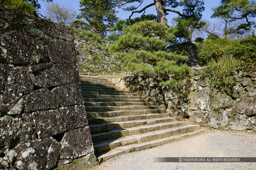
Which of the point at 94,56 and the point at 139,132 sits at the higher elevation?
the point at 94,56

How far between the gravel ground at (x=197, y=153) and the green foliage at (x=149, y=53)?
90.5 inches

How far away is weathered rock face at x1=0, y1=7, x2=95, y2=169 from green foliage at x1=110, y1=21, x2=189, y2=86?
11.1 feet

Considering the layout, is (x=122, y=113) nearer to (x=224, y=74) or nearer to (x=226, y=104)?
(x=226, y=104)

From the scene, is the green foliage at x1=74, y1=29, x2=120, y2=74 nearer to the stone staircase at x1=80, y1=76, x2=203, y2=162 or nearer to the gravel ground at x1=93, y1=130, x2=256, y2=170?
the stone staircase at x1=80, y1=76, x2=203, y2=162

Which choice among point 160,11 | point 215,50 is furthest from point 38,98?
point 160,11

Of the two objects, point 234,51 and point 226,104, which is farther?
point 234,51

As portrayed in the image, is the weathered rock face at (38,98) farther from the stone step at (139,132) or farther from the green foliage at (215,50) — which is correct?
the green foliage at (215,50)

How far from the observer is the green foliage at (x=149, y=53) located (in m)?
5.76

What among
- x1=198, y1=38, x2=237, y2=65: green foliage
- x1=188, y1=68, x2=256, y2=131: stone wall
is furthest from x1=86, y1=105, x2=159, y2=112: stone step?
x1=198, y1=38, x2=237, y2=65: green foliage

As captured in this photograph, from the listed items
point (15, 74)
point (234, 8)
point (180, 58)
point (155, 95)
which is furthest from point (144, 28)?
point (234, 8)

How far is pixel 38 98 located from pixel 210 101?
526cm

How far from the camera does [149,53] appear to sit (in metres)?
5.80

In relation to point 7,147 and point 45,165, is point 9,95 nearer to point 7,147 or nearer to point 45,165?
point 7,147

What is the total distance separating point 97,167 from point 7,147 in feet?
4.26
